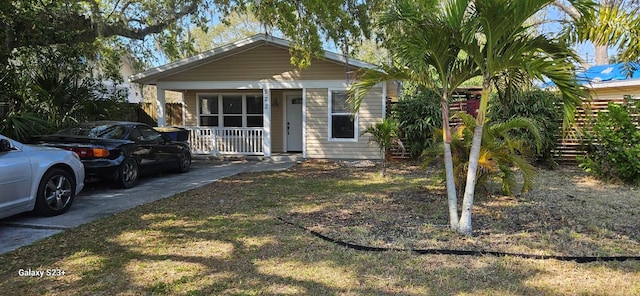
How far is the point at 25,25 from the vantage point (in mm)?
9484

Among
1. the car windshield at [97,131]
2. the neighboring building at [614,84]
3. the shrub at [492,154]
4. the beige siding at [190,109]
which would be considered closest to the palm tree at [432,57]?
the shrub at [492,154]

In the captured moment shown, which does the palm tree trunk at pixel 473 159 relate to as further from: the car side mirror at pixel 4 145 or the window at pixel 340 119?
the window at pixel 340 119

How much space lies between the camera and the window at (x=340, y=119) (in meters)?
12.8

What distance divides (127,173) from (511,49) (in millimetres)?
6769

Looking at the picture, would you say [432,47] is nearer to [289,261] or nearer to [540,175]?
[289,261]

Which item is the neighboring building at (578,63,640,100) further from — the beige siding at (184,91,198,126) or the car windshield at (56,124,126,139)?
the beige siding at (184,91,198,126)

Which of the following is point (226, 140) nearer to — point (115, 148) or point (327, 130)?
point (327, 130)

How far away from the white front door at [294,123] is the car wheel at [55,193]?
9.38 meters

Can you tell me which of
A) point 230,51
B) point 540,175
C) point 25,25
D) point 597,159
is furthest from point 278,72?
point 597,159

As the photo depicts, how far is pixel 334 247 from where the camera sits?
433 centimetres

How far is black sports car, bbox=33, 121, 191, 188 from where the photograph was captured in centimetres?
721

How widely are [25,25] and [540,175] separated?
39.3ft

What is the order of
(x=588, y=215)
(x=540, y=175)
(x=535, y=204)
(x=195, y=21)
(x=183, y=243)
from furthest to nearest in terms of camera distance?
1. (x=195, y=21)
2. (x=540, y=175)
3. (x=535, y=204)
4. (x=588, y=215)
5. (x=183, y=243)

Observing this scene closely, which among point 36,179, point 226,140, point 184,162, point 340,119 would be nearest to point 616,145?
point 340,119
